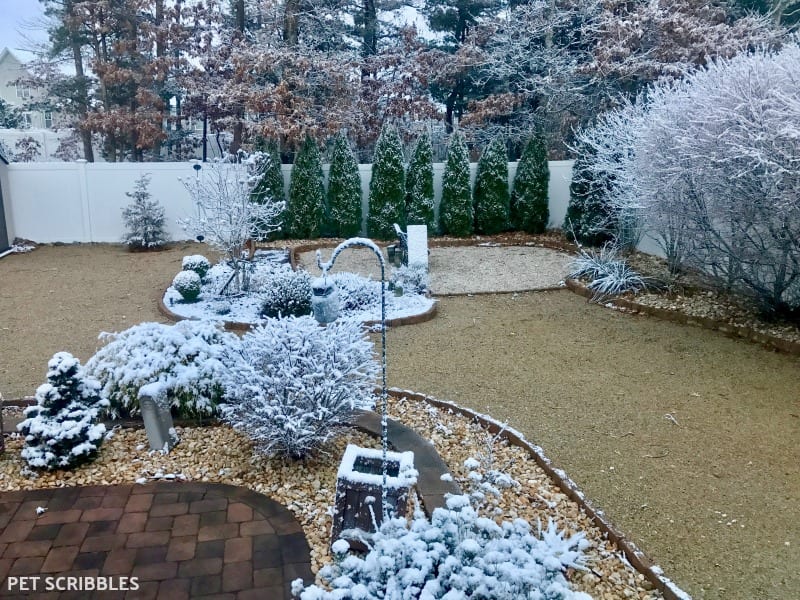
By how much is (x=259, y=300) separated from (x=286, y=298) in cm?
77

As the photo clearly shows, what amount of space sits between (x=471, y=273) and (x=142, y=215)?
614 cm

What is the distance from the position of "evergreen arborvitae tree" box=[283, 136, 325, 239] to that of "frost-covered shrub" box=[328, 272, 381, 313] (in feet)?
13.7

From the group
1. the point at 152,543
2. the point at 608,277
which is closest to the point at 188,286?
the point at 152,543

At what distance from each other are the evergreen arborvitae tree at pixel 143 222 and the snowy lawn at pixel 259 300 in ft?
10.8

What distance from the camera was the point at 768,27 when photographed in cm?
1209

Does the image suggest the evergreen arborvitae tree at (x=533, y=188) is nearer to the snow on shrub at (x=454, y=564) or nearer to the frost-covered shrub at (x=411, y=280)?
the frost-covered shrub at (x=411, y=280)

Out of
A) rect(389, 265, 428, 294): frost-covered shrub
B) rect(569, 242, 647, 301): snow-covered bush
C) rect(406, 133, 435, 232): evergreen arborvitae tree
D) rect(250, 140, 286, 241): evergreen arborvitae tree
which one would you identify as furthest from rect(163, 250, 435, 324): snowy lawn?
rect(406, 133, 435, 232): evergreen arborvitae tree

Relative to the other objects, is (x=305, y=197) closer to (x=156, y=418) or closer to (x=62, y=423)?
(x=156, y=418)

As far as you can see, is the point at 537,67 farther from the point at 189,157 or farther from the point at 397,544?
the point at 397,544

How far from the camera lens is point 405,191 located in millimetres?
12414

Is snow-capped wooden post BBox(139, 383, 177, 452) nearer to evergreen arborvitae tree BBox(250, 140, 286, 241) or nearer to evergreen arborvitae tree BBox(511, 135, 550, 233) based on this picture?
evergreen arborvitae tree BBox(250, 140, 286, 241)

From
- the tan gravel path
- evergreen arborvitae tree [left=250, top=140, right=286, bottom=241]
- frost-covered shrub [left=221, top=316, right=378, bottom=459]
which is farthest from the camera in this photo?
evergreen arborvitae tree [left=250, top=140, right=286, bottom=241]

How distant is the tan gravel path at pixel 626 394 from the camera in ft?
10.5

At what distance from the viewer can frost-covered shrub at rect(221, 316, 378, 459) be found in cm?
357
